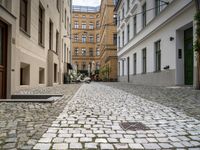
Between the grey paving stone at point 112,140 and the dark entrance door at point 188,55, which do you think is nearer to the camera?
the grey paving stone at point 112,140

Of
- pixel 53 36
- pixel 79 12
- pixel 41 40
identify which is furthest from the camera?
pixel 79 12

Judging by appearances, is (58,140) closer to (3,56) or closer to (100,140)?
(100,140)

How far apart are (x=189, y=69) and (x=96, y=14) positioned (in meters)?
60.4

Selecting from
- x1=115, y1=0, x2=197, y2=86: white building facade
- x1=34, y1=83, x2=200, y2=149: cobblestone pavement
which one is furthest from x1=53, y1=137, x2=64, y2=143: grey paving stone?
x1=115, y1=0, x2=197, y2=86: white building facade

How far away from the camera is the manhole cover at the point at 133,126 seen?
139 inches

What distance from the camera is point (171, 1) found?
43.2 ft

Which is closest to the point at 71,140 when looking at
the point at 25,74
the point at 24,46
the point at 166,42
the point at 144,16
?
the point at 24,46

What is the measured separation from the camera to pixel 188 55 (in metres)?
12.4

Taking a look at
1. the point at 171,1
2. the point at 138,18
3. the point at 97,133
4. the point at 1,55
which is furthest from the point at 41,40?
the point at 97,133

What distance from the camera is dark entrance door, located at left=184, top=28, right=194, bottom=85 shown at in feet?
39.5

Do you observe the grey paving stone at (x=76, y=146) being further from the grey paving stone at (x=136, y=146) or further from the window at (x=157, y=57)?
the window at (x=157, y=57)

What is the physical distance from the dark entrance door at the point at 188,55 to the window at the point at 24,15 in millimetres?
9088

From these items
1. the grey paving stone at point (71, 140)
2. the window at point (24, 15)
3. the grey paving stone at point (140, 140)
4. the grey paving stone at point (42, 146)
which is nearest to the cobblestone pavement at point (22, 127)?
the grey paving stone at point (42, 146)

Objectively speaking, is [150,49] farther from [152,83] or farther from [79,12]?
[79,12]
